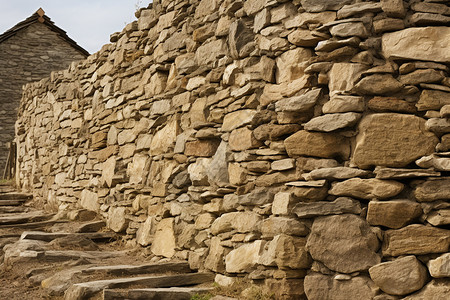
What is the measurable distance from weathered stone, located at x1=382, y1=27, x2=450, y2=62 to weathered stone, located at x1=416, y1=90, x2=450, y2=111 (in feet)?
0.72

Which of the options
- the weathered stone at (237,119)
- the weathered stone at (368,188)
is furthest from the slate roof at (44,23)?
the weathered stone at (368,188)

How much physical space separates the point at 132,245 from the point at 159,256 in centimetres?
70

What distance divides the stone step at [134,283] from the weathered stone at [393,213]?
164cm

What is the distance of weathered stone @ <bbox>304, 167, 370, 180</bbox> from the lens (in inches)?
134

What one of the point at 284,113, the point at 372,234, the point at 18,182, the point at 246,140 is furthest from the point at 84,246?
the point at 18,182

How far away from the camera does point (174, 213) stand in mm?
5047

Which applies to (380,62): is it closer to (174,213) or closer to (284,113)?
(284,113)

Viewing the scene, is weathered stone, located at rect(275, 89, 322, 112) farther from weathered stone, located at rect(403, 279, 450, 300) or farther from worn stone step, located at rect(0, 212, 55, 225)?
worn stone step, located at rect(0, 212, 55, 225)

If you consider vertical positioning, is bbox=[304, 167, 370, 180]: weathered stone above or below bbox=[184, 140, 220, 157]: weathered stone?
below

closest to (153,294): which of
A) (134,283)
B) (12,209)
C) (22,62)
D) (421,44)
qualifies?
(134,283)

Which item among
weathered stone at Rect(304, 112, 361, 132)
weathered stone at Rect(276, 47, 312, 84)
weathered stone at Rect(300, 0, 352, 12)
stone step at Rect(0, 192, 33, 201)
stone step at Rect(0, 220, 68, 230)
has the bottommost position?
stone step at Rect(0, 220, 68, 230)

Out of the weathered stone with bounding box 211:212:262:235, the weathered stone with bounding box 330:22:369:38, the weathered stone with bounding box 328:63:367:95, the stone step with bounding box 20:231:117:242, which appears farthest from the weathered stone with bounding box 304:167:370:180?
the stone step with bounding box 20:231:117:242

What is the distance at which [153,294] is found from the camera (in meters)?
3.86

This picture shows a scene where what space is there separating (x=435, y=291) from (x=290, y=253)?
96 cm
